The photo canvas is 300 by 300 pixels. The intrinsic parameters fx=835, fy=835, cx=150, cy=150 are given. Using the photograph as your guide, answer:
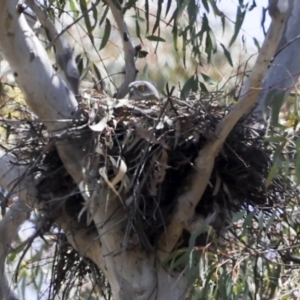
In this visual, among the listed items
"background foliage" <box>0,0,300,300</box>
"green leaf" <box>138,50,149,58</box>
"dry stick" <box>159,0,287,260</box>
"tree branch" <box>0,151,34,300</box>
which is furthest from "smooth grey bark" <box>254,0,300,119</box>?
"tree branch" <box>0,151,34,300</box>

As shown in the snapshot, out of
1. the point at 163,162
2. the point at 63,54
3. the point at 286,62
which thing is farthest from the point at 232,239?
the point at 63,54

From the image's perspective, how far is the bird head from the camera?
11.1ft

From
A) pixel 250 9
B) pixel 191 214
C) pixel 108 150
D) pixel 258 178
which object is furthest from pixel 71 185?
pixel 250 9

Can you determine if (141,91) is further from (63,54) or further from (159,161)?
(159,161)

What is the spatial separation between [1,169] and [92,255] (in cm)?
44

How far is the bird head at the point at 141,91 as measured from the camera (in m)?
3.38

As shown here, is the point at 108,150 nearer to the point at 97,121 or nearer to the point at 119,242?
the point at 97,121

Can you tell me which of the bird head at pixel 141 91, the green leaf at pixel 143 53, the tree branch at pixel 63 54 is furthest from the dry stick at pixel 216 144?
the green leaf at pixel 143 53

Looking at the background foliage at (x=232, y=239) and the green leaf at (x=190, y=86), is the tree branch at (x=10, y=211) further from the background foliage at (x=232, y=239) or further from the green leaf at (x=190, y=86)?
the green leaf at (x=190, y=86)

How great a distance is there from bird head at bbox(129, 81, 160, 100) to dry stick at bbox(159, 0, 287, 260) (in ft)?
2.32

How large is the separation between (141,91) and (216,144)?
98cm

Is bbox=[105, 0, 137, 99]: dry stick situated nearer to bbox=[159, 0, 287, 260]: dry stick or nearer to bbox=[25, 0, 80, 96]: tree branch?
bbox=[25, 0, 80, 96]: tree branch

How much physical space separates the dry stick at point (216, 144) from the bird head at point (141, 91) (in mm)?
708

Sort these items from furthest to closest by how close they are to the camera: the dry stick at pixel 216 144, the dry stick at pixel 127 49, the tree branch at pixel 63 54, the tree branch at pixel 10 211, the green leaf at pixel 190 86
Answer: the dry stick at pixel 127 49, the green leaf at pixel 190 86, the tree branch at pixel 63 54, the tree branch at pixel 10 211, the dry stick at pixel 216 144
